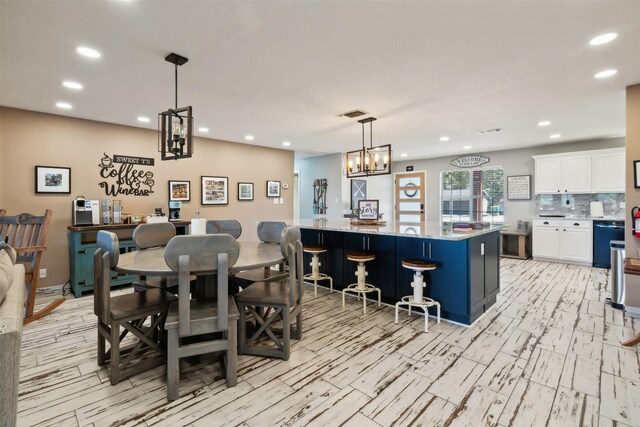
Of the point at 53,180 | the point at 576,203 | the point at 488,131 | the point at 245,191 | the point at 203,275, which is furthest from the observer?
the point at 245,191

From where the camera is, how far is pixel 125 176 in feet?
16.7

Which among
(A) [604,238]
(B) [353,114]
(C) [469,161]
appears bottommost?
(A) [604,238]

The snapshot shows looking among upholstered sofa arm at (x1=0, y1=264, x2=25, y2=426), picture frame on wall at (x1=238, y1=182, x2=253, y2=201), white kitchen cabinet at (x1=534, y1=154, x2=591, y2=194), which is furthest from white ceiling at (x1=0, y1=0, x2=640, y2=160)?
picture frame on wall at (x1=238, y1=182, x2=253, y2=201)

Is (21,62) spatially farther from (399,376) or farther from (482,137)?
(482,137)

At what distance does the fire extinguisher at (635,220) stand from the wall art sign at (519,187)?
3.97 m

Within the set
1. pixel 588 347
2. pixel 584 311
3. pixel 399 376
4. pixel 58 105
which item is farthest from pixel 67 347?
pixel 584 311

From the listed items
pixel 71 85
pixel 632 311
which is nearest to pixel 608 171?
pixel 632 311

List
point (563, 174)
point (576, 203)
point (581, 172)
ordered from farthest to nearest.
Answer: point (576, 203), point (563, 174), point (581, 172)

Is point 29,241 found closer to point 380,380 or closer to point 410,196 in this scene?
point 380,380

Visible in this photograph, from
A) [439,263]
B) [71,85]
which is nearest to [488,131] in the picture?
[439,263]

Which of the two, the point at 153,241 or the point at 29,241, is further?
the point at 29,241

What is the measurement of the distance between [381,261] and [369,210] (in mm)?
1185

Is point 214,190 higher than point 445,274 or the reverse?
higher

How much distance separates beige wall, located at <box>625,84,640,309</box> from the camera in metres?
3.44
